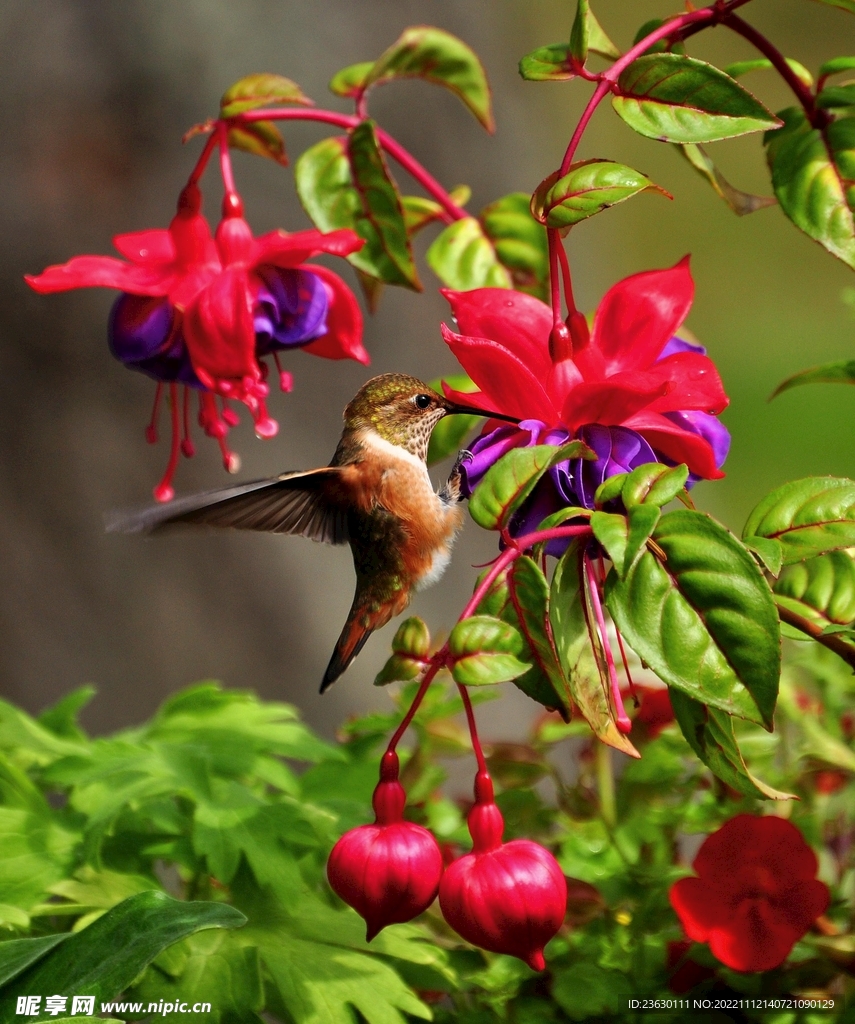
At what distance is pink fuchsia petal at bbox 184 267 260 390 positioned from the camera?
71 cm

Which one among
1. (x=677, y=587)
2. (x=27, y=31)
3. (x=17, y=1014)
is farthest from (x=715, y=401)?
(x=27, y=31)

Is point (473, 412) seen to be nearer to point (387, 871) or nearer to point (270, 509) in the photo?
point (270, 509)

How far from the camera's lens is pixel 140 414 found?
1.89 meters

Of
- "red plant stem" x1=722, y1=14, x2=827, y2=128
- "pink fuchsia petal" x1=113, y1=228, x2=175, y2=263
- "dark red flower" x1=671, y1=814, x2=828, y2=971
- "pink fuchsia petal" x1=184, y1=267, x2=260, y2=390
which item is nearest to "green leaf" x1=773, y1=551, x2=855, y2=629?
"dark red flower" x1=671, y1=814, x2=828, y2=971

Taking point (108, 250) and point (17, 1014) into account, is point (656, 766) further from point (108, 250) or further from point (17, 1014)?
point (108, 250)

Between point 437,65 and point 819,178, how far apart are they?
0.36m

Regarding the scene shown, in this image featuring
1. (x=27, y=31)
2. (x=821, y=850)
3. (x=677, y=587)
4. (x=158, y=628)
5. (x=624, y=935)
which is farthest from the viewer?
(x=158, y=628)

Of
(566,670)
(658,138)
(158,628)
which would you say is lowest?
(158,628)

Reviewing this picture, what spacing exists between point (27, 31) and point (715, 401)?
1.66 meters

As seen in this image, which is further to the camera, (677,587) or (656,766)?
(656,766)

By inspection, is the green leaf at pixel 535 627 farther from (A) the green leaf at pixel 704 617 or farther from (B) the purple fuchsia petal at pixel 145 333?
(B) the purple fuchsia petal at pixel 145 333

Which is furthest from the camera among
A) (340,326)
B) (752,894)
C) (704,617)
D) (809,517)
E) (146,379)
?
(146,379)

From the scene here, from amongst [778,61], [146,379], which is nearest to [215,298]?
[778,61]

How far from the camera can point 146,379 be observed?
1867mm
